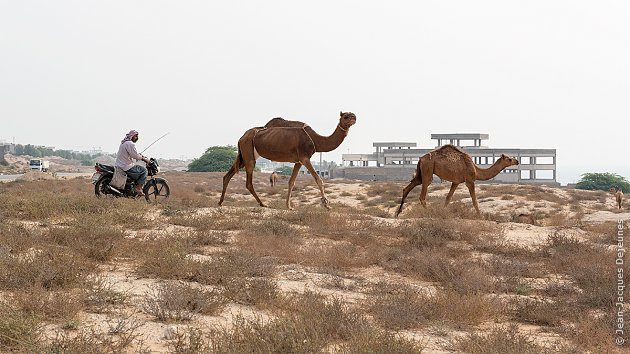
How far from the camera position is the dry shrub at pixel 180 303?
224 inches

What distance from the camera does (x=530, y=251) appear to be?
406 inches

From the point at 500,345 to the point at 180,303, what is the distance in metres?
3.16

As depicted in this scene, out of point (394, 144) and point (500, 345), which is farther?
point (394, 144)

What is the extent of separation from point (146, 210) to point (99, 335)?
826 centimetres

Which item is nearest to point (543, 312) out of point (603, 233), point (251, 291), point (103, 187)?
point (251, 291)

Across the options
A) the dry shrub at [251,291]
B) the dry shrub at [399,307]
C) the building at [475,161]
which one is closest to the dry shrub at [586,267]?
the dry shrub at [399,307]

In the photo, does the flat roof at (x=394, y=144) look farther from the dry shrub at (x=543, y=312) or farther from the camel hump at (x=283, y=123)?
the dry shrub at (x=543, y=312)

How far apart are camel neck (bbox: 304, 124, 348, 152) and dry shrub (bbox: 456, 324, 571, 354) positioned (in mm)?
10476

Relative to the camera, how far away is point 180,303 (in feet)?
19.3

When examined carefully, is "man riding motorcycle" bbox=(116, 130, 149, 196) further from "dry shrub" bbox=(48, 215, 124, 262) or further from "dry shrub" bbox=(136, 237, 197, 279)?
"dry shrub" bbox=(136, 237, 197, 279)

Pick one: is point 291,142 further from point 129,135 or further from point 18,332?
point 18,332

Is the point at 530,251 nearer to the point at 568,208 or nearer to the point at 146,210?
the point at 146,210

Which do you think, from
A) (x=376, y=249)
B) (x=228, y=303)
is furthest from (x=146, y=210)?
(x=228, y=303)

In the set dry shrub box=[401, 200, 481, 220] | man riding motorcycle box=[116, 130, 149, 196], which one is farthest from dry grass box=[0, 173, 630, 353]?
dry shrub box=[401, 200, 481, 220]
